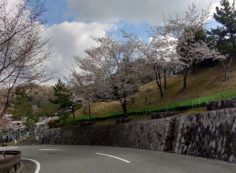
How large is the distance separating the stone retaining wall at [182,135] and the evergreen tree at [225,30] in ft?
46.0

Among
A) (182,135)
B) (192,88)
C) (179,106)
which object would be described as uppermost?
(192,88)

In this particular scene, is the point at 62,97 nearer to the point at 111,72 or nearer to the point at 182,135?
the point at 111,72

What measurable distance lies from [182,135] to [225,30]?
21803 mm

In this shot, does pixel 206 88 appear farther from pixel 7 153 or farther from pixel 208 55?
pixel 7 153

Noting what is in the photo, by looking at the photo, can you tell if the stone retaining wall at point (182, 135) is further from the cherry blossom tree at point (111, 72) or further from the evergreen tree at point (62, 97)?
the evergreen tree at point (62, 97)

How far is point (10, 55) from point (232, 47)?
2521cm

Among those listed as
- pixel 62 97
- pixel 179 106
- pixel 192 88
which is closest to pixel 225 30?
pixel 192 88

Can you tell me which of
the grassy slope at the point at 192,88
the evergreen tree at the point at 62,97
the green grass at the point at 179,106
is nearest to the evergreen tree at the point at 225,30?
the grassy slope at the point at 192,88

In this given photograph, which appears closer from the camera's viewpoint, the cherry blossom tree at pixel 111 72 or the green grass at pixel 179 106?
the green grass at pixel 179 106

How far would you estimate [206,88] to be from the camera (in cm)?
3572

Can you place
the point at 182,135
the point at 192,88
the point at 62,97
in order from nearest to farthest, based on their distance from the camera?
the point at 182,135, the point at 192,88, the point at 62,97

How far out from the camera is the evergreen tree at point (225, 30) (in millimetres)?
38375

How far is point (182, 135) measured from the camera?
69.4ft

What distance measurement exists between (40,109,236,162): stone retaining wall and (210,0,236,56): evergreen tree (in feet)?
46.0
